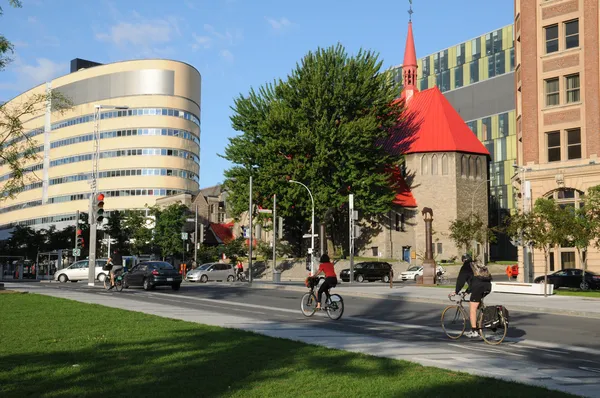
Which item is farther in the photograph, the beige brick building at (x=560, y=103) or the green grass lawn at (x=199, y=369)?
the beige brick building at (x=560, y=103)

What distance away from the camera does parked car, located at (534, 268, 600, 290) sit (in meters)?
38.8

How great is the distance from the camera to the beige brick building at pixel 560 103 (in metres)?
41.5

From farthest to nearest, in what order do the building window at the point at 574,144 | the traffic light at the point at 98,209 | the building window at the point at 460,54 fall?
the building window at the point at 460,54, the building window at the point at 574,144, the traffic light at the point at 98,209

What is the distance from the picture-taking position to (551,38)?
4381 cm

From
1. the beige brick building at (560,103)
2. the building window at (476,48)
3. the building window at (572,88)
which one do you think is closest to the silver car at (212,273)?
the beige brick building at (560,103)

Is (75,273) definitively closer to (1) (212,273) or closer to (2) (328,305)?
(1) (212,273)

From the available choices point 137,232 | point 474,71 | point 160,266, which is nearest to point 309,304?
point 160,266

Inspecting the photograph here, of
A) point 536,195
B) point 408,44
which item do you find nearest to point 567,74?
point 536,195

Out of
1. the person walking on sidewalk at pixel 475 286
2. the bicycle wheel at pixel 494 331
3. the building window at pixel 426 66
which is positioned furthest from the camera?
the building window at pixel 426 66

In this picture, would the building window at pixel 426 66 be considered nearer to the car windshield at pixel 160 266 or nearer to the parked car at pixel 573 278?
the parked car at pixel 573 278

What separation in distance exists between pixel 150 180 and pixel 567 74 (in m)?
76.3

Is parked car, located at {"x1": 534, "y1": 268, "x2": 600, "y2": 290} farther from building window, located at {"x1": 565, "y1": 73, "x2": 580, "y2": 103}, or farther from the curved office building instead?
the curved office building

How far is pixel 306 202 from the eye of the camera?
57688mm

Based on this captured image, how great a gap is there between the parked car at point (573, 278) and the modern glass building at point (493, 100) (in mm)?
46798
